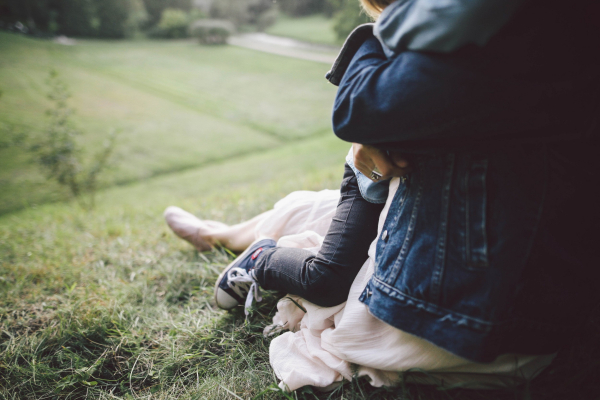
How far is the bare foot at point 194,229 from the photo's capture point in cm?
175

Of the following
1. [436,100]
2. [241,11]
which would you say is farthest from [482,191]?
[241,11]

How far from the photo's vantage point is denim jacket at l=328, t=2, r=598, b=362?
0.68 metres

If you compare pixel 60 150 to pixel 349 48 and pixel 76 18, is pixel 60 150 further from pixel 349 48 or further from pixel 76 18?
pixel 76 18

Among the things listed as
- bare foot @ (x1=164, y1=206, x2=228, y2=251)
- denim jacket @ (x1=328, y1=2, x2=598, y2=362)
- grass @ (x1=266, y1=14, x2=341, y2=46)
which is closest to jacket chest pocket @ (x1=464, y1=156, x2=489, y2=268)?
denim jacket @ (x1=328, y1=2, x2=598, y2=362)

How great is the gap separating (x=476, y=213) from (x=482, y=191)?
0.05m

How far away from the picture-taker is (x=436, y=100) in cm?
69

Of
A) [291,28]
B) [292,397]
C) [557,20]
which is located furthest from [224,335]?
[291,28]

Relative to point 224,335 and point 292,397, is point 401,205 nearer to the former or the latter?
point 292,397

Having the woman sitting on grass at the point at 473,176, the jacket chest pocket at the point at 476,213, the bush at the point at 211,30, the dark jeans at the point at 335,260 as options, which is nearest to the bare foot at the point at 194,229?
the dark jeans at the point at 335,260

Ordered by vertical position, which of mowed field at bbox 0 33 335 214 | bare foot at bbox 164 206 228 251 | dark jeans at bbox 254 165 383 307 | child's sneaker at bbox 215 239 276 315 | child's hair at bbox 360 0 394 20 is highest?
child's hair at bbox 360 0 394 20

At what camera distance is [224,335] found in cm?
124

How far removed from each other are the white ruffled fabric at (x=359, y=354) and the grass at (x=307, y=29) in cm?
621

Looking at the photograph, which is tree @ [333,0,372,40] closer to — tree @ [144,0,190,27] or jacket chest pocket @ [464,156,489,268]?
jacket chest pocket @ [464,156,489,268]

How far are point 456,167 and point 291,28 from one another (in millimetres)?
10445
